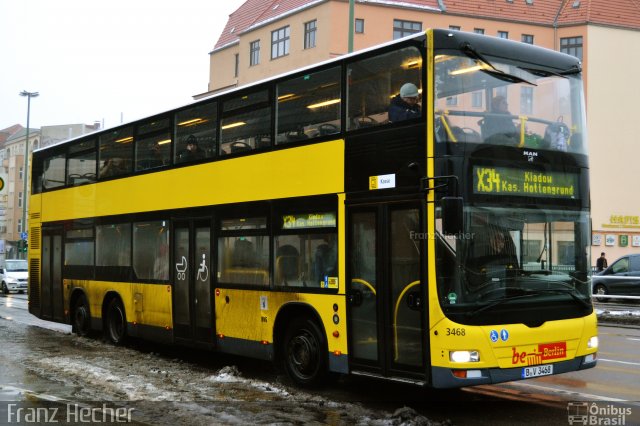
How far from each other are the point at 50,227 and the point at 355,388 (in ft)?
34.9

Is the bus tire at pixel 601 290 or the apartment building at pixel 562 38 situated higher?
the apartment building at pixel 562 38

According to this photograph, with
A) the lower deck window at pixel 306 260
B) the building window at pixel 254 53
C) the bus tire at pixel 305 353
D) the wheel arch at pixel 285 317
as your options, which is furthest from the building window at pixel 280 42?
the bus tire at pixel 305 353

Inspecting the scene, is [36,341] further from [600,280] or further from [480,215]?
[600,280]

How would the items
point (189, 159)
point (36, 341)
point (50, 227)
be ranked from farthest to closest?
point (50, 227)
point (36, 341)
point (189, 159)

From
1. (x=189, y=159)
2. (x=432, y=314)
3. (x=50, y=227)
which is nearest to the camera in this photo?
(x=432, y=314)

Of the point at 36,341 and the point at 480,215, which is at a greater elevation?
the point at 480,215

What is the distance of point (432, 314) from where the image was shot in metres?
8.69

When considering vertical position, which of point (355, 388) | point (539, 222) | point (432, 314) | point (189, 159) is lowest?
point (355, 388)

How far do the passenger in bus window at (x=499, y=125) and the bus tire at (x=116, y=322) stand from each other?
9114 millimetres

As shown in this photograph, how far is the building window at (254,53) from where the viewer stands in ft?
190

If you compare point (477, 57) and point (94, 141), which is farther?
point (94, 141)

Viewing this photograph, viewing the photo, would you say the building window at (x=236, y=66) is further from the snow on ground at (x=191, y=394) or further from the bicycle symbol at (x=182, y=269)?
the snow on ground at (x=191, y=394)

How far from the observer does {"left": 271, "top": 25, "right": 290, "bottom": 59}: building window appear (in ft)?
179

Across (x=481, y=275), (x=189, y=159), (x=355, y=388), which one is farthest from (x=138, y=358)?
(x=481, y=275)
